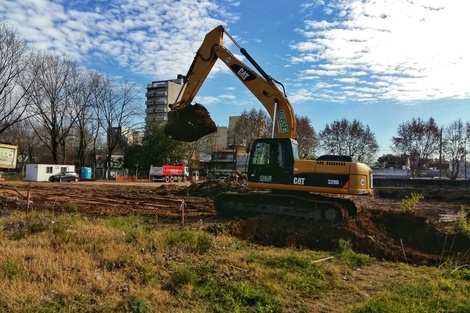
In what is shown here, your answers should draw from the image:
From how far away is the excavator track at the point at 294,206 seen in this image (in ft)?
42.7

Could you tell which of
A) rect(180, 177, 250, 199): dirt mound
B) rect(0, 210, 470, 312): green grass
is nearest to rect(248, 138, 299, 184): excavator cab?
rect(0, 210, 470, 312): green grass

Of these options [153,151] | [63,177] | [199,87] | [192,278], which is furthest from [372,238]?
[153,151]

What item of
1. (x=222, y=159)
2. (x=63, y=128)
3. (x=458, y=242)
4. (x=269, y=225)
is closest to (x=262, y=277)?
(x=269, y=225)

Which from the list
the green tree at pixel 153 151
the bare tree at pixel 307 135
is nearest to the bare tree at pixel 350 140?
the bare tree at pixel 307 135

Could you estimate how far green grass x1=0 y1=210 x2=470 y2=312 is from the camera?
5355mm

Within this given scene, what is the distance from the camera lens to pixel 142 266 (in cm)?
669

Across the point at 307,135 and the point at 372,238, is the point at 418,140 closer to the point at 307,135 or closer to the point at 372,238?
the point at 307,135

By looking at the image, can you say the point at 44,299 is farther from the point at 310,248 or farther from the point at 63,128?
the point at 63,128

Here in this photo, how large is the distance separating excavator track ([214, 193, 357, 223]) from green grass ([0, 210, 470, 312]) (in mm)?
4023

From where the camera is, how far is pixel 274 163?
43.9ft

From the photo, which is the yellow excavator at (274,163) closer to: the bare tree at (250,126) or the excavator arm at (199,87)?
the excavator arm at (199,87)

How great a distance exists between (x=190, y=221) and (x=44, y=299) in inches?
333

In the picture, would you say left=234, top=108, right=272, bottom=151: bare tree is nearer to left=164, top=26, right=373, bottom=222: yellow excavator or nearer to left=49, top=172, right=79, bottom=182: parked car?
left=49, top=172, right=79, bottom=182: parked car

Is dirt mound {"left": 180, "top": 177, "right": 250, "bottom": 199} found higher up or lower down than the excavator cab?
lower down
